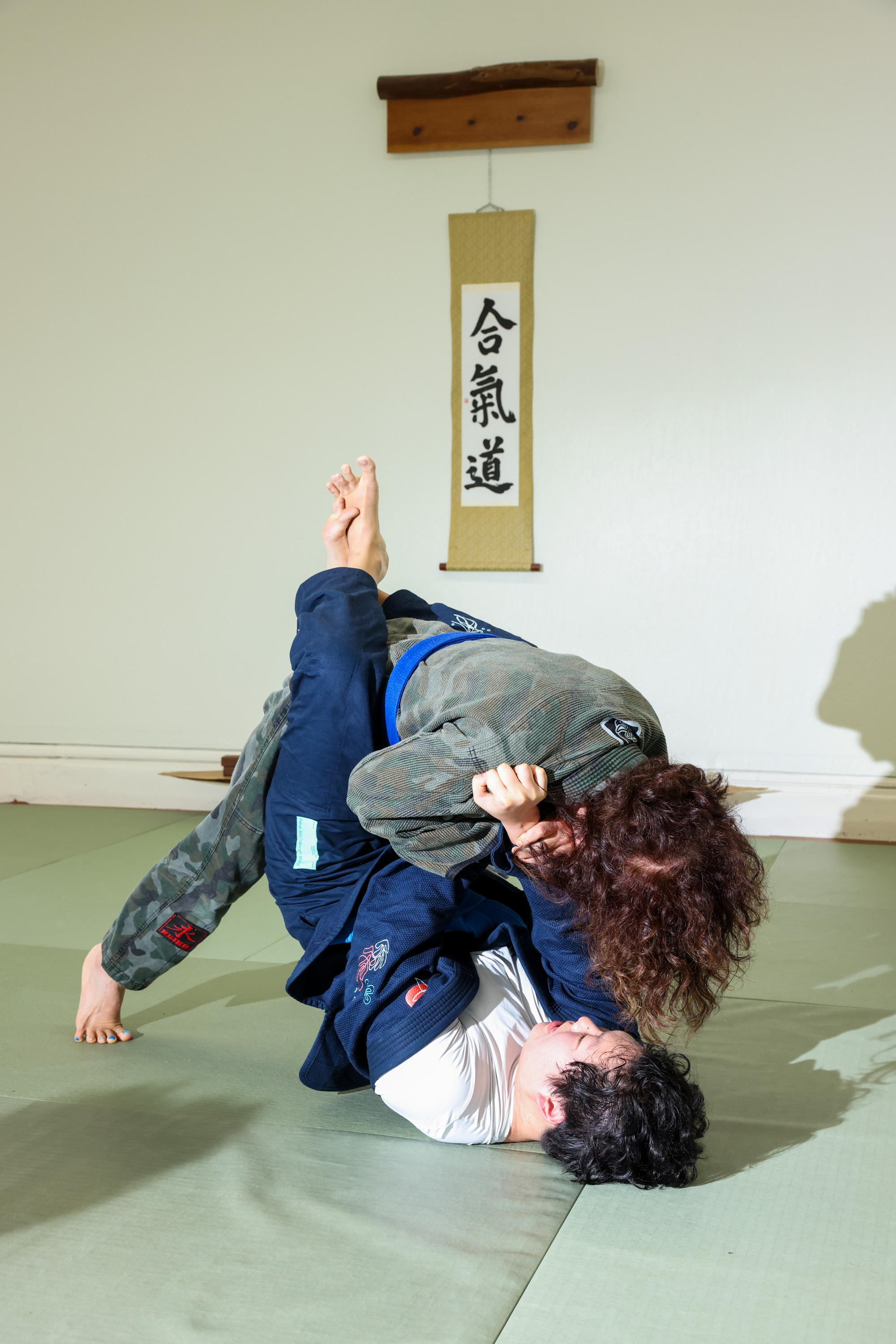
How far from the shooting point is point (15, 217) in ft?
15.0

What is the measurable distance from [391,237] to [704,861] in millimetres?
3446

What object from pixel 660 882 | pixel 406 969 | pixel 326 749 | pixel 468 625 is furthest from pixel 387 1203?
pixel 468 625

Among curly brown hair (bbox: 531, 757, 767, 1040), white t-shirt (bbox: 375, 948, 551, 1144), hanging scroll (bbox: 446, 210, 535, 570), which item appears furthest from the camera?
hanging scroll (bbox: 446, 210, 535, 570)

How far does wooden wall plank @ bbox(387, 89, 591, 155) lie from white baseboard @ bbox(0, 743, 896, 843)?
252 cm

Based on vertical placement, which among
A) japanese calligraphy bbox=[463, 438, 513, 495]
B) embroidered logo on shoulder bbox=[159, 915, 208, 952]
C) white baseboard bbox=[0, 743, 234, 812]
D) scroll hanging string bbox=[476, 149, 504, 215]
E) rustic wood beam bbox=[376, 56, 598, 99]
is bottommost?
white baseboard bbox=[0, 743, 234, 812]

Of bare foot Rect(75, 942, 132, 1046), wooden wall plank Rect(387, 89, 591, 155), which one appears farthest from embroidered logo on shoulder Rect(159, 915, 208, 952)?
wooden wall plank Rect(387, 89, 591, 155)

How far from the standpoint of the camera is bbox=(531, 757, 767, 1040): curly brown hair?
1.49m

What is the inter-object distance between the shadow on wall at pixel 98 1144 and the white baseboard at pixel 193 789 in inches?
104

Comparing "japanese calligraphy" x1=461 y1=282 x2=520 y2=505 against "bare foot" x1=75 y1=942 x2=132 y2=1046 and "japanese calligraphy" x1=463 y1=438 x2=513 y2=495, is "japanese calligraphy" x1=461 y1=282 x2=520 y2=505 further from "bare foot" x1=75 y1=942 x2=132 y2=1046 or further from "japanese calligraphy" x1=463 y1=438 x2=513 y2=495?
"bare foot" x1=75 y1=942 x2=132 y2=1046

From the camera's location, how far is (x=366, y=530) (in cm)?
224

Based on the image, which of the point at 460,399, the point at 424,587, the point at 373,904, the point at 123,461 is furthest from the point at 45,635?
the point at 373,904

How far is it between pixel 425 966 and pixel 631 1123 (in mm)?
404

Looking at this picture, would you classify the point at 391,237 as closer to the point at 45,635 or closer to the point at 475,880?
the point at 45,635

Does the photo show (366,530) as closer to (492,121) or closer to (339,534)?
(339,534)
